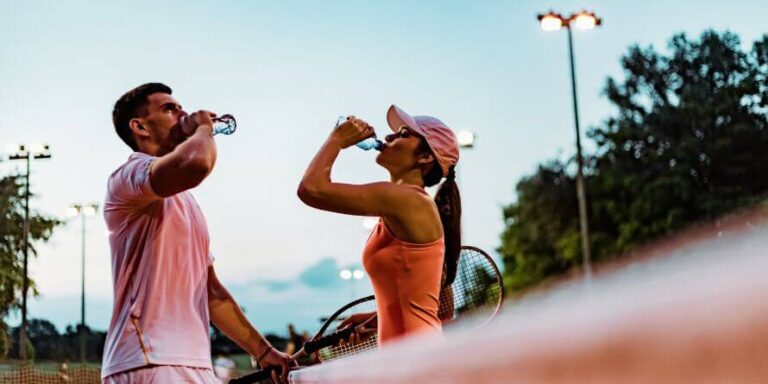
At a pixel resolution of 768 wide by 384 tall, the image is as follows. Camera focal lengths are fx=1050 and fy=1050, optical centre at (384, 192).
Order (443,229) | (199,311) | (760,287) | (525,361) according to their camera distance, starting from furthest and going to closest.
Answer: (443,229) → (199,311) → (525,361) → (760,287)

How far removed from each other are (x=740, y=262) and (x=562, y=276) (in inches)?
1853

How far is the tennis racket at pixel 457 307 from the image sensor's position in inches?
172

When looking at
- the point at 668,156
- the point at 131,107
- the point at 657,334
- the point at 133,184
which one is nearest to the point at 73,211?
the point at 668,156

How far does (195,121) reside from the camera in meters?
3.53

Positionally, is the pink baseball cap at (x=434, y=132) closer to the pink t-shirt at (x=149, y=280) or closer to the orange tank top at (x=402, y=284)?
the orange tank top at (x=402, y=284)

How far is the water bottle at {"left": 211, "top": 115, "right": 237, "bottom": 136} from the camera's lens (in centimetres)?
362

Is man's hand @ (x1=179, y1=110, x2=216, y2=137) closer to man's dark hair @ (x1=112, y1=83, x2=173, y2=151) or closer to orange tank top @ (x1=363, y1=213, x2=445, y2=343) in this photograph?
man's dark hair @ (x1=112, y1=83, x2=173, y2=151)

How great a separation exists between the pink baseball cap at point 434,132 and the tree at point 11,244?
3657 centimetres

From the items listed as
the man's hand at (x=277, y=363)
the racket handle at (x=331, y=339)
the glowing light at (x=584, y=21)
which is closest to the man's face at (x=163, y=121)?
the man's hand at (x=277, y=363)

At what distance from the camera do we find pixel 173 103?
381cm

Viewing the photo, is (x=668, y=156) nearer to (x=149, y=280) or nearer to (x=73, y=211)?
(x=73, y=211)

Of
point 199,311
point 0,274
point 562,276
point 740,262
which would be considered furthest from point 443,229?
point 562,276

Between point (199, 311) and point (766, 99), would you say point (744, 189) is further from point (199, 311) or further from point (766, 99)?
point (199, 311)

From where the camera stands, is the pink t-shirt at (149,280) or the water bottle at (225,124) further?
the water bottle at (225,124)
